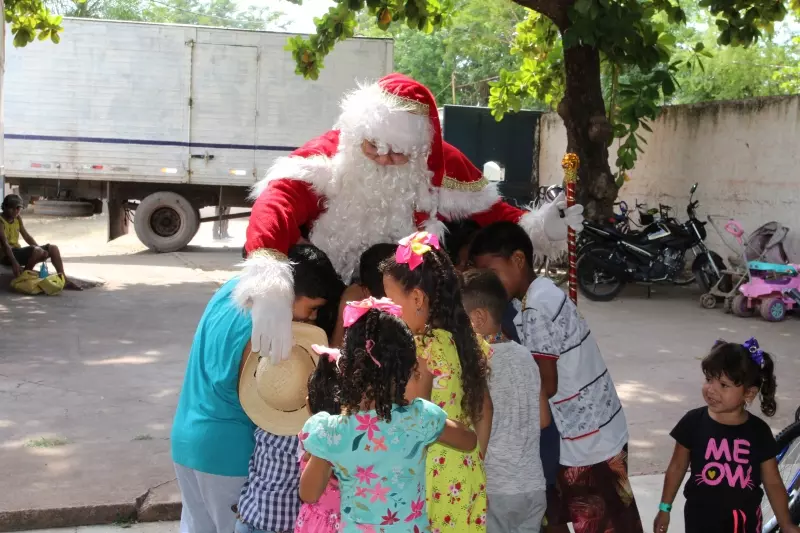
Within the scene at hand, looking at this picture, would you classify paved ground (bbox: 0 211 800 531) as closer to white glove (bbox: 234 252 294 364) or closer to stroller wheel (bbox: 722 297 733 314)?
stroller wheel (bbox: 722 297 733 314)

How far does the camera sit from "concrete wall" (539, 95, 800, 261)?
10789 mm

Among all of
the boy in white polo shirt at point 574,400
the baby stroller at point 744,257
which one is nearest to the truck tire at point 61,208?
the baby stroller at point 744,257

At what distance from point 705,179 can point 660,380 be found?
5806 mm

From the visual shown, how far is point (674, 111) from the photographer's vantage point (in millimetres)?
12727

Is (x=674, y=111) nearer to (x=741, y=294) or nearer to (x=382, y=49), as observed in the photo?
(x=741, y=294)

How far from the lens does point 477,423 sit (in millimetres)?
2801

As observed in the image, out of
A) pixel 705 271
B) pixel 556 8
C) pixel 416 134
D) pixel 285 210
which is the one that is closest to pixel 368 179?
pixel 416 134

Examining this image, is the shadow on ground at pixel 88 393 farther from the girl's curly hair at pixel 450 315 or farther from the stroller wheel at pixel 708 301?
the stroller wheel at pixel 708 301

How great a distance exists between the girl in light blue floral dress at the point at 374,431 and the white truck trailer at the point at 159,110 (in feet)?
41.1

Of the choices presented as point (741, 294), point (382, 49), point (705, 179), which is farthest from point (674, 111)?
point (382, 49)

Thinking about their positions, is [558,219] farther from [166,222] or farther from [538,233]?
[166,222]

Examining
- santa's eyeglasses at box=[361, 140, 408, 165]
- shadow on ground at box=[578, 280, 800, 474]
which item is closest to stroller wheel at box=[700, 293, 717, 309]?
shadow on ground at box=[578, 280, 800, 474]

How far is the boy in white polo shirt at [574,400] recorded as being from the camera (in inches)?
126

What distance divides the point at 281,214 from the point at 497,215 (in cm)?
110
